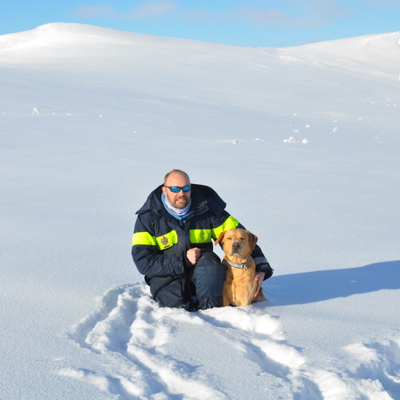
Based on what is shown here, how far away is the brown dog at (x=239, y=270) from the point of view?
10.7 ft

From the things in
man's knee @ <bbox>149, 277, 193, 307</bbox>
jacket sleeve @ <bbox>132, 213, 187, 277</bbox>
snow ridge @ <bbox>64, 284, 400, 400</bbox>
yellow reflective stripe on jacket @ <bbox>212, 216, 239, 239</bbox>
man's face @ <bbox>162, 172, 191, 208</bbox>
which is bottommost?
snow ridge @ <bbox>64, 284, 400, 400</bbox>

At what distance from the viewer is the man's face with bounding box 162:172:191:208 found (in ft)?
10.9

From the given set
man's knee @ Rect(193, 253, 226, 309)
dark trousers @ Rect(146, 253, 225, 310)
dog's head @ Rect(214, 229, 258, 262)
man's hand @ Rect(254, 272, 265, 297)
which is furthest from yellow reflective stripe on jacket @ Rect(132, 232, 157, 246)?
man's hand @ Rect(254, 272, 265, 297)

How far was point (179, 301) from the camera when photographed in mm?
3359

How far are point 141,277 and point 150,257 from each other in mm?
539

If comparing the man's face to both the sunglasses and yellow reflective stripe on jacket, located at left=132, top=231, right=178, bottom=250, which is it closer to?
the sunglasses

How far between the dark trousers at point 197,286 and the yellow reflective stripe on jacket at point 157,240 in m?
0.22

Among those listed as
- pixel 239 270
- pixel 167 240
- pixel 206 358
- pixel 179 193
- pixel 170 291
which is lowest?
pixel 206 358

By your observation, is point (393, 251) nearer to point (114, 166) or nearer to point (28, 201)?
point (28, 201)

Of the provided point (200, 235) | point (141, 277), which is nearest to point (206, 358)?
point (200, 235)

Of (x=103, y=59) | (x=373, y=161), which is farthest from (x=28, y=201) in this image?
(x=103, y=59)

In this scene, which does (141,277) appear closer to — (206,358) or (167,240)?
(167,240)

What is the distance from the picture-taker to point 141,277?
3.89m

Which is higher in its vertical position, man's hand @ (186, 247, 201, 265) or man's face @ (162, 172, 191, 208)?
man's face @ (162, 172, 191, 208)
